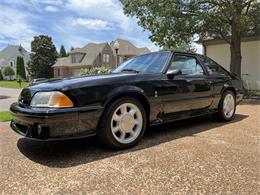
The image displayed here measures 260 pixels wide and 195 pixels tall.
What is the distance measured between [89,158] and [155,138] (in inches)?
46.5

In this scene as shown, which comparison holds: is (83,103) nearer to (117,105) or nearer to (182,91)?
(117,105)

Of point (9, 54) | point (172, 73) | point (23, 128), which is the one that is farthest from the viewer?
point (9, 54)

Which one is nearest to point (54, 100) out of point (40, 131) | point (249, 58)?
point (40, 131)

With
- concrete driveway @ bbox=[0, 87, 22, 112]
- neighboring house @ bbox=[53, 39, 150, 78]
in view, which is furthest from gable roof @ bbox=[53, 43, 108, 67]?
concrete driveway @ bbox=[0, 87, 22, 112]

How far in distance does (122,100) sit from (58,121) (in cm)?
88

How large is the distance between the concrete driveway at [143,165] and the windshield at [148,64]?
101 centimetres

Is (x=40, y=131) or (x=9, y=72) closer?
(x=40, y=131)

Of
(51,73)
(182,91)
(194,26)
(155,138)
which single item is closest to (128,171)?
(155,138)

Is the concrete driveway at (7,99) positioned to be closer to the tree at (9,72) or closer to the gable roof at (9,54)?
the tree at (9,72)

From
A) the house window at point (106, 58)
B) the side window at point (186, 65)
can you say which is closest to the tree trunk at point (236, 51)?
the side window at point (186, 65)

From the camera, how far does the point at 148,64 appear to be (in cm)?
433

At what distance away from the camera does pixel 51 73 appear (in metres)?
46.9

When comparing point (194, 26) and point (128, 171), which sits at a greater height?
point (194, 26)

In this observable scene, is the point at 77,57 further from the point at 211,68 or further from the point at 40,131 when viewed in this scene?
the point at 40,131
